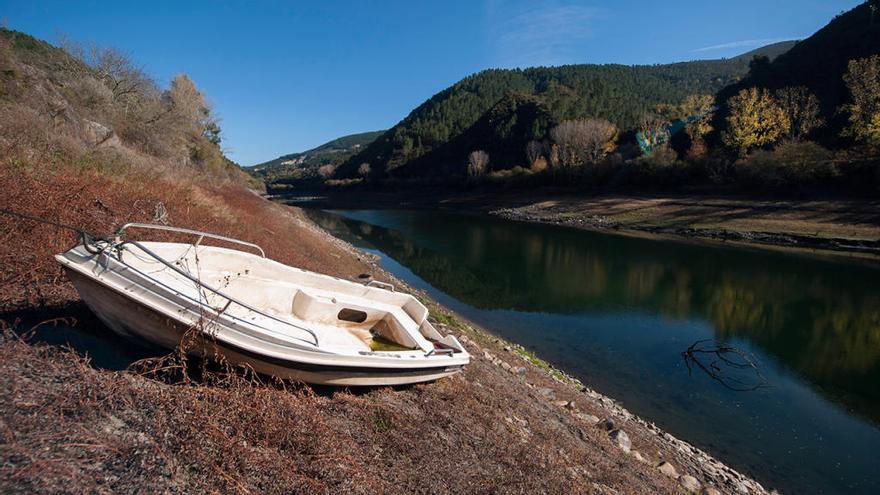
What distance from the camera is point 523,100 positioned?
388ft

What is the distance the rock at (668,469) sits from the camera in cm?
653

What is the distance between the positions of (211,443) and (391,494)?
5.13 feet

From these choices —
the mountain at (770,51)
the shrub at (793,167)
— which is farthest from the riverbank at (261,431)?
the mountain at (770,51)

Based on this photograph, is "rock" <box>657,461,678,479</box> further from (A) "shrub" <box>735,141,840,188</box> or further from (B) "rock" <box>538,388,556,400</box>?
(A) "shrub" <box>735,141,840,188</box>

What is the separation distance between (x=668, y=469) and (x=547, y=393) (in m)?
2.47

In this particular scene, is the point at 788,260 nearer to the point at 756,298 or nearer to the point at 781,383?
the point at 756,298

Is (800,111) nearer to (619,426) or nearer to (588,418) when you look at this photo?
(619,426)

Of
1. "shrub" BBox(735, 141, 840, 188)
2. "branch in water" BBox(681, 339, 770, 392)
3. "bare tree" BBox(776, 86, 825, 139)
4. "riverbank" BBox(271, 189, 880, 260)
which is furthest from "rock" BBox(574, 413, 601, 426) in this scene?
"bare tree" BBox(776, 86, 825, 139)

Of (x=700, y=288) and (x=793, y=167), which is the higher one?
(x=793, y=167)

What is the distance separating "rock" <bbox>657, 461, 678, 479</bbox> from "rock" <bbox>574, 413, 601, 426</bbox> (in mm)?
1230

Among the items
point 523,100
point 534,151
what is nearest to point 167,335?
point 534,151

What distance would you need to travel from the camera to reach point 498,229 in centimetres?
4159

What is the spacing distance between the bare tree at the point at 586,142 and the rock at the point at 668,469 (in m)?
66.6

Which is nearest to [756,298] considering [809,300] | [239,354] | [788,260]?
[809,300]
